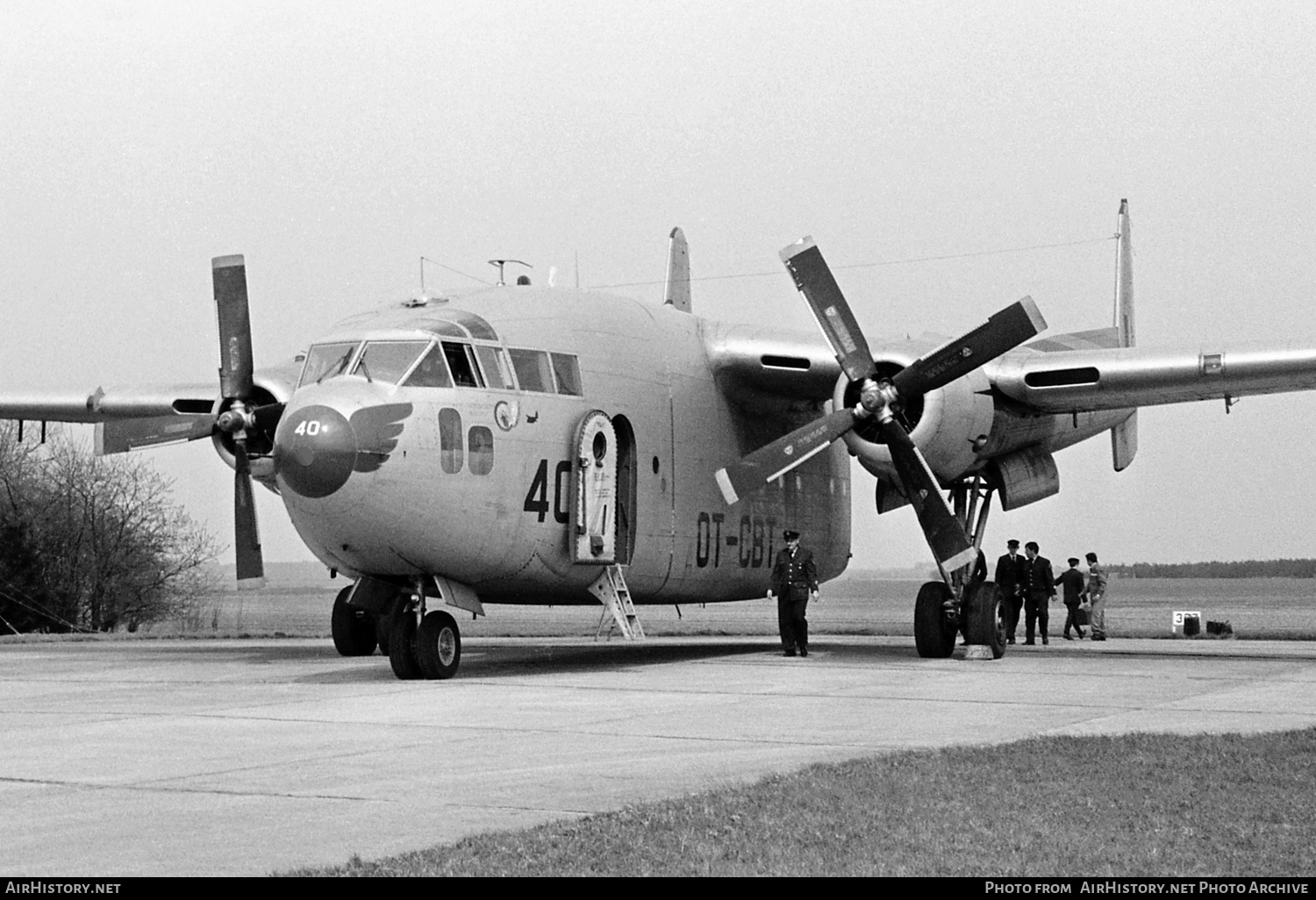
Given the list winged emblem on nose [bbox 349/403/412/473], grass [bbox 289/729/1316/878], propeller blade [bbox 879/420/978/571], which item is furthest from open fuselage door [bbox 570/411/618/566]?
grass [bbox 289/729/1316/878]

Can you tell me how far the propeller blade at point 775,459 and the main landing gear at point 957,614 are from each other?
7.93 feet

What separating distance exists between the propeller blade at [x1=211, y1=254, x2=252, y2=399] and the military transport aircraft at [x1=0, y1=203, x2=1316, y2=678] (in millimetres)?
32

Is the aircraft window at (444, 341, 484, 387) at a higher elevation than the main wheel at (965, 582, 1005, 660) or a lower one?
higher

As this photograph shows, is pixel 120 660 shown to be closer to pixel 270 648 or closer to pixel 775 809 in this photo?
pixel 270 648

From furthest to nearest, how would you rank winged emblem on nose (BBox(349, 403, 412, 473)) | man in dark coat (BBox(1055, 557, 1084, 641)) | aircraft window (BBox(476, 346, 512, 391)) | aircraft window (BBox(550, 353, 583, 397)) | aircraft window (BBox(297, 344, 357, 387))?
man in dark coat (BBox(1055, 557, 1084, 641)) → aircraft window (BBox(550, 353, 583, 397)) → aircraft window (BBox(476, 346, 512, 391)) → aircraft window (BBox(297, 344, 357, 387)) → winged emblem on nose (BBox(349, 403, 412, 473))

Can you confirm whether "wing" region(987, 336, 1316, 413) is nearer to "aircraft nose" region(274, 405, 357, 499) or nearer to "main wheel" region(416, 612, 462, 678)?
"main wheel" region(416, 612, 462, 678)

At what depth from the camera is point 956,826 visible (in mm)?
7523

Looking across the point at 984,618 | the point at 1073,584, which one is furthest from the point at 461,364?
the point at 1073,584

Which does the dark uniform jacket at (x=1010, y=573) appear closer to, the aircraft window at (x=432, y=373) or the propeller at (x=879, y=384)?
the propeller at (x=879, y=384)

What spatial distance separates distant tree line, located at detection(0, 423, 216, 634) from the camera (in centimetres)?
3575

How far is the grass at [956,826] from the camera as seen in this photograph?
21.6 ft

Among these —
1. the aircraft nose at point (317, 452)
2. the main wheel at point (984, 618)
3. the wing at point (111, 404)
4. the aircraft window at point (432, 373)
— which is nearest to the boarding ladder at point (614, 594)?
the aircraft window at point (432, 373)

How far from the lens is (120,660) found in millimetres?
21500
